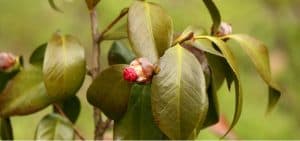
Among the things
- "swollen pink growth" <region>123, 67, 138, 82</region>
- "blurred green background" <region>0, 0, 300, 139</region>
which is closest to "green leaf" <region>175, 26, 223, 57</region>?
"swollen pink growth" <region>123, 67, 138, 82</region>

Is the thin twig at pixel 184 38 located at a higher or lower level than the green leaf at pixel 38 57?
higher

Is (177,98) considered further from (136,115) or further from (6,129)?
(6,129)

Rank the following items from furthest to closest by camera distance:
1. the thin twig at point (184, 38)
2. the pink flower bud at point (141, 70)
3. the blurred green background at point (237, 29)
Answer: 1. the blurred green background at point (237, 29)
2. the thin twig at point (184, 38)
3. the pink flower bud at point (141, 70)

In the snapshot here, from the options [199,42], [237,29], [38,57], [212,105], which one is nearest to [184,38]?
[199,42]

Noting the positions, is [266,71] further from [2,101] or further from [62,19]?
[62,19]

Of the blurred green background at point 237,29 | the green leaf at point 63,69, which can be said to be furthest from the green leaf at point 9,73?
the blurred green background at point 237,29

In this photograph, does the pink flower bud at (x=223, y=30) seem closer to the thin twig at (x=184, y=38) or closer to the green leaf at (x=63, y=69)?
the thin twig at (x=184, y=38)

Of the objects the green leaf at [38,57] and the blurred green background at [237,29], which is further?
the blurred green background at [237,29]
